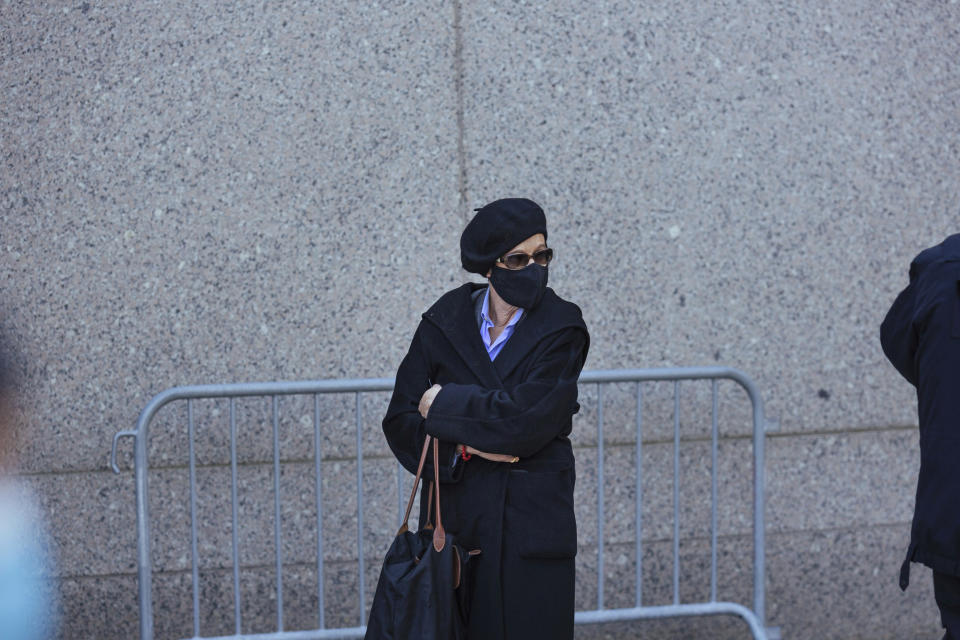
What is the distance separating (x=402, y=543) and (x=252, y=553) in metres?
1.74

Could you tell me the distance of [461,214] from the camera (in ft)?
14.0

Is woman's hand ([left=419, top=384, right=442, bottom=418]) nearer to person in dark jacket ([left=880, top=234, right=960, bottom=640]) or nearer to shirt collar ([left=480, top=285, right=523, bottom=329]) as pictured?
shirt collar ([left=480, top=285, right=523, bottom=329])

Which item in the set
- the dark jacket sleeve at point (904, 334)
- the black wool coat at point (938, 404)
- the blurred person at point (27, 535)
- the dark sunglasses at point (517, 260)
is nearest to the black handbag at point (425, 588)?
the dark sunglasses at point (517, 260)

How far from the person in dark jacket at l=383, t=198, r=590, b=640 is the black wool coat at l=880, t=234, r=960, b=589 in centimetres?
85

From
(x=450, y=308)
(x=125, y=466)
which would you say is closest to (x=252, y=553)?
(x=125, y=466)

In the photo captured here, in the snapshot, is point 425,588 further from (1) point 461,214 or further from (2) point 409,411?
(1) point 461,214

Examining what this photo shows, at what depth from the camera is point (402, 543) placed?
8.41ft

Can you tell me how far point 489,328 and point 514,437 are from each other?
1.18ft

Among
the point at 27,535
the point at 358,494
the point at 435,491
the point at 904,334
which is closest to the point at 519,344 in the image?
the point at 435,491

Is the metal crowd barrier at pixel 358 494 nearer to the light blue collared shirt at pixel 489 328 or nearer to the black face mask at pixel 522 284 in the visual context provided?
the light blue collared shirt at pixel 489 328

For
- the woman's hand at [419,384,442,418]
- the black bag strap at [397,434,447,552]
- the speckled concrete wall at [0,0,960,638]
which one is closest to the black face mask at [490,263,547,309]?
the woman's hand at [419,384,442,418]

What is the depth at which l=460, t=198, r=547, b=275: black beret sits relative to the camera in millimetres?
2564

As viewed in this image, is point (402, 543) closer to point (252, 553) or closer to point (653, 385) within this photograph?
point (252, 553)

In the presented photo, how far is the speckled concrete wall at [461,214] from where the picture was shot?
409cm
